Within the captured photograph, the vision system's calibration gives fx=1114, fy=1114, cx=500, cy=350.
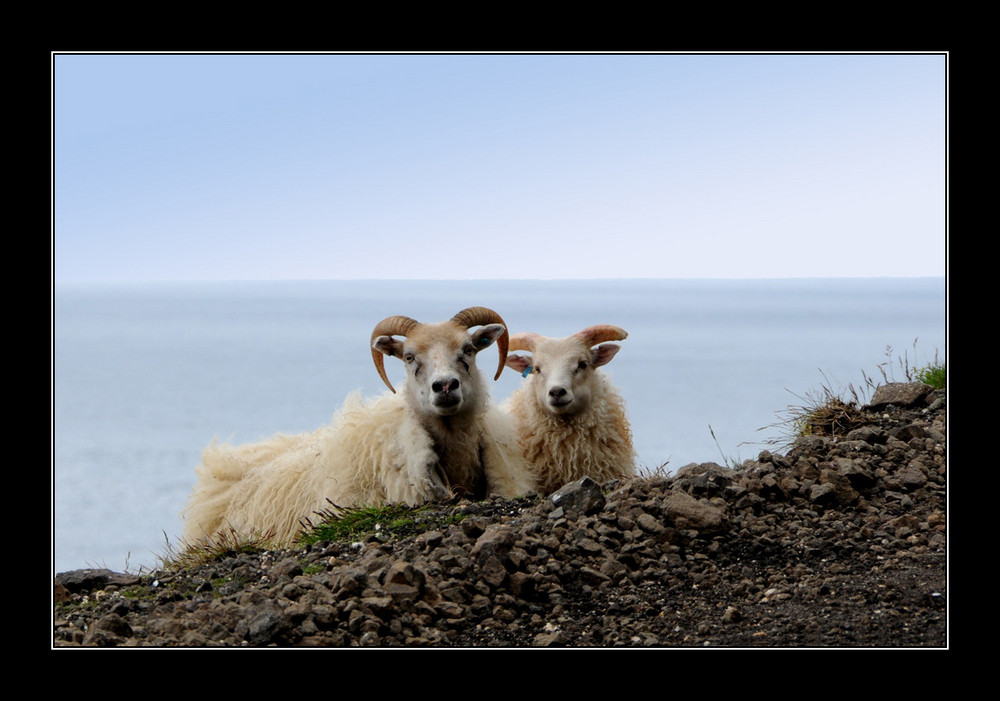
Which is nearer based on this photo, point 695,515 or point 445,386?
point 695,515

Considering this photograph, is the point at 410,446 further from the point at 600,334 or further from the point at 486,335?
the point at 600,334

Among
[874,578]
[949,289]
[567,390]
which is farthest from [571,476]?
[949,289]

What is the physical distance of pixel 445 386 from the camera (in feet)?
27.3

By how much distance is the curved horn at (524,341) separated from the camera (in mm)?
9523

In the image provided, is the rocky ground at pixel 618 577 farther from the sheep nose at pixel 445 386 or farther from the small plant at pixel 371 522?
the sheep nose at pixel 445 386

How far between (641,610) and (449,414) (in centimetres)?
342

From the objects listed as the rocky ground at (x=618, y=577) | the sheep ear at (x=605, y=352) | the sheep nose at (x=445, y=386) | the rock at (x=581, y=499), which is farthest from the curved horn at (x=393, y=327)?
the rock at (x=581, y=499)

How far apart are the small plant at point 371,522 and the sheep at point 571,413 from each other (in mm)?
1863

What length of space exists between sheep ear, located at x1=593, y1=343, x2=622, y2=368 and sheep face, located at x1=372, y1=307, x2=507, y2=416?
100 cm

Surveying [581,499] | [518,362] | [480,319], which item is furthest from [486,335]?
[581,499]

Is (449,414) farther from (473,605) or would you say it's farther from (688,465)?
(473,605)

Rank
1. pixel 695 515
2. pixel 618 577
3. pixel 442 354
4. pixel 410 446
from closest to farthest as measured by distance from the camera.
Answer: pixel 618 577
pixel 695 515
pixel 442 354
pixel 410 446

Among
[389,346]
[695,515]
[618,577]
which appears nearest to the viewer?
[618,577]

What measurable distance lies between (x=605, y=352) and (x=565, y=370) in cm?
48
